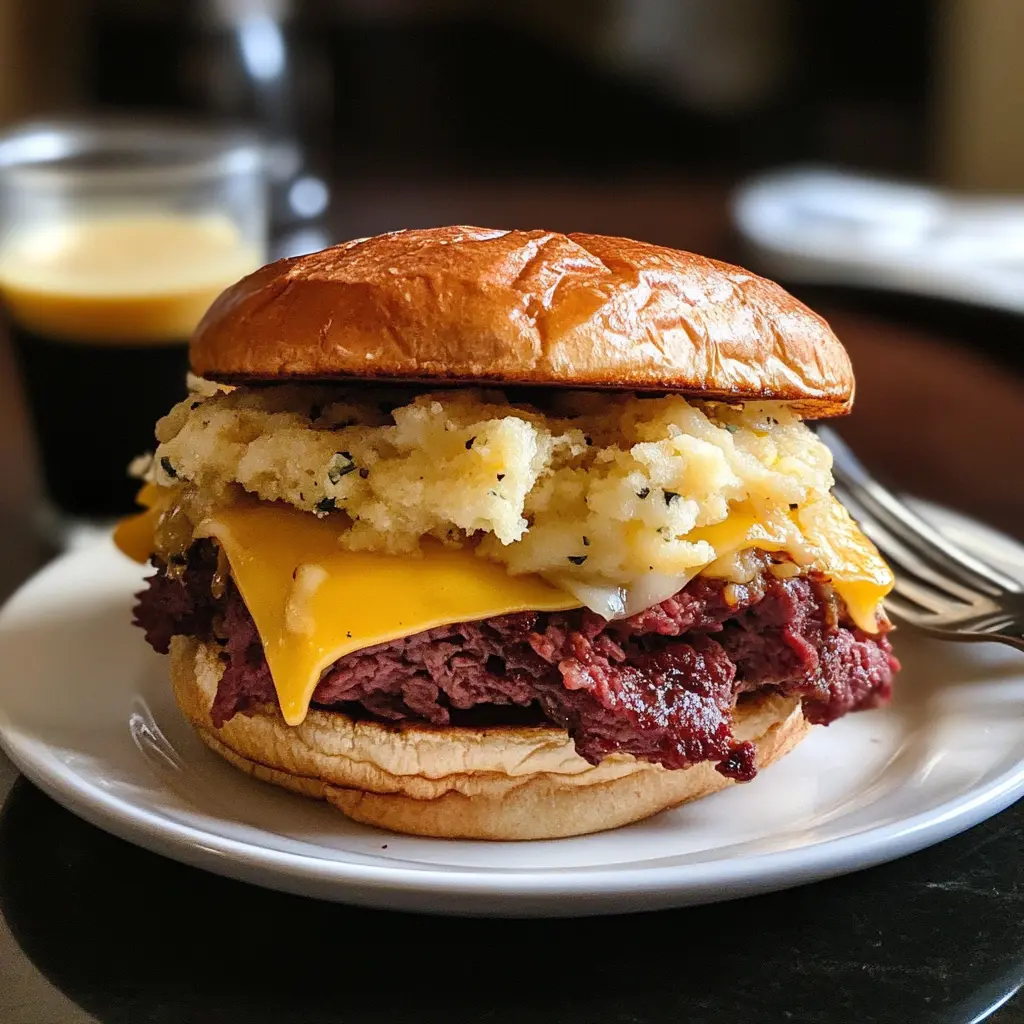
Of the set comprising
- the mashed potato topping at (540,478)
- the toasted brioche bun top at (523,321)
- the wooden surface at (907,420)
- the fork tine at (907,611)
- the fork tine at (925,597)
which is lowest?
the wooden surface at (907,420)

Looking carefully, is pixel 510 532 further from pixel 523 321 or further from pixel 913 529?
pixel 913 529

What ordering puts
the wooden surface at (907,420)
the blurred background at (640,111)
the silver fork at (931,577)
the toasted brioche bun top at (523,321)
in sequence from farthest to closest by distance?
1. the blurred background at (640,111)
2. the wooden surface at (907,420)
3. the silver fork at (931,577)
4. the toasted brioche bun top at (523,321)

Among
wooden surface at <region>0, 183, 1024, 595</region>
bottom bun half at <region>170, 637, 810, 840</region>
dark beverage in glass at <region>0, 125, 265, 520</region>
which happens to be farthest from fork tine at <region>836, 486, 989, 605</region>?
dark beverage in glass at <region>0, 125, 265, 520</region>

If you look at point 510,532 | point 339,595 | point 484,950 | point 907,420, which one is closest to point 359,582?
point 339,595

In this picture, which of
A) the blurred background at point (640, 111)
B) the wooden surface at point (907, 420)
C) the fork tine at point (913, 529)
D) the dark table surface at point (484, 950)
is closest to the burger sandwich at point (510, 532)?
the dark table surface at point (484, 950)

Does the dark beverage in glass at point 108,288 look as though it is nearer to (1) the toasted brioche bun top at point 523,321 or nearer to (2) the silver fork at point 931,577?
(1) the toasted brioche bun top at point 523,321

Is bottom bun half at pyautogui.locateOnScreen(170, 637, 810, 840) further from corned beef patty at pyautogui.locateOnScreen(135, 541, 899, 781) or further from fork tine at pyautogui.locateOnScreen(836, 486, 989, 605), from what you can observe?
fork tine at pyautogui.locateOnScreen(836, 486, 989, 605)
